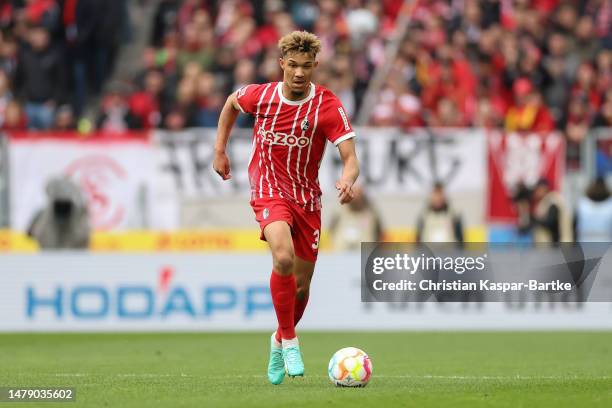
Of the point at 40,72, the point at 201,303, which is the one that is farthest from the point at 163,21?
the point at 201,303

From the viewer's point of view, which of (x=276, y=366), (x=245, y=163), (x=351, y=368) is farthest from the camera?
(x=245, y=163)

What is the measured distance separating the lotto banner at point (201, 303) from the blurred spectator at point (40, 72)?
4.08 meters

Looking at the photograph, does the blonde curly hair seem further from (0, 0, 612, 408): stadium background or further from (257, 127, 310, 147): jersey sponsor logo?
(0, 0, 612, 408): stadium background

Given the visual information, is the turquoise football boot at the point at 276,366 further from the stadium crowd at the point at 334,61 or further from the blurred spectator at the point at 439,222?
the stadium crowd at the point at 334,61

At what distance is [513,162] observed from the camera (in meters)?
21.5

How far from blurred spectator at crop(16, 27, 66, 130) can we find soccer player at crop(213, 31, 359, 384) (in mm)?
11666

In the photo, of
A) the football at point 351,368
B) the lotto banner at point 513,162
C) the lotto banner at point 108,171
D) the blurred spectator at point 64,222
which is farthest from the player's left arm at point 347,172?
the lotto banner at point 513,162

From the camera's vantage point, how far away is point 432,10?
24688mm

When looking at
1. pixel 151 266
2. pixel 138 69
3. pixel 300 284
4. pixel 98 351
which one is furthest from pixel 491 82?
pixel 300 284

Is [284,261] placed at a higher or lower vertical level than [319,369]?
higher

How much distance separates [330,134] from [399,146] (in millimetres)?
10891

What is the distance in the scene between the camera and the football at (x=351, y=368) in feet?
34.4

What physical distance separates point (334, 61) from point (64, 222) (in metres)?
5.27

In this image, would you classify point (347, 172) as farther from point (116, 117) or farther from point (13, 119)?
point (116, 117)
